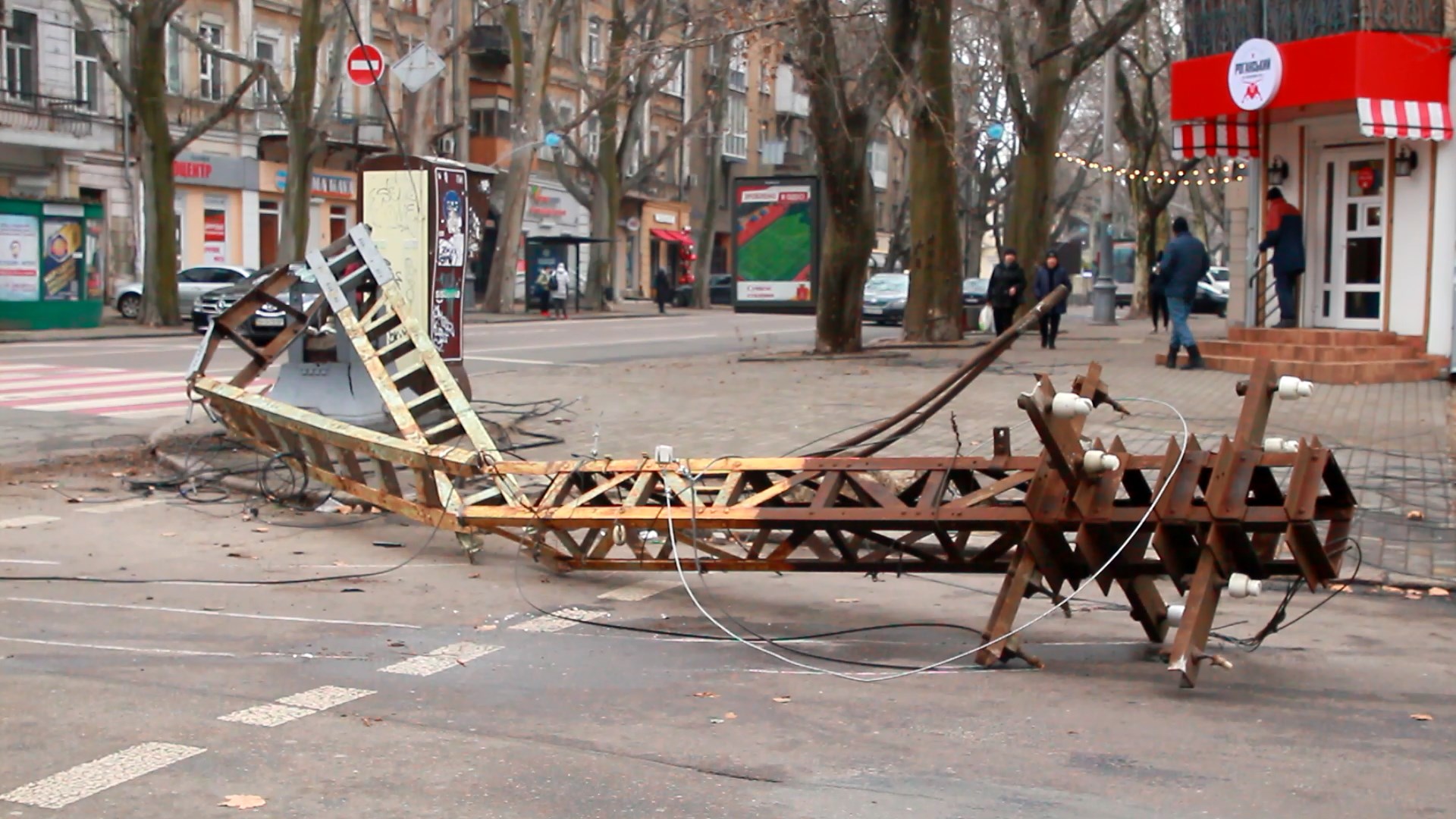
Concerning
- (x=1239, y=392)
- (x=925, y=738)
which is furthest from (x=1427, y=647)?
(x=925, y=738)

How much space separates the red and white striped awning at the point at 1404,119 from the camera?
699 inches

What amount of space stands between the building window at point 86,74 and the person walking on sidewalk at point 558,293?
13.3 metres

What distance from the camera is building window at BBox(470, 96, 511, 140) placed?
56031 millimetres

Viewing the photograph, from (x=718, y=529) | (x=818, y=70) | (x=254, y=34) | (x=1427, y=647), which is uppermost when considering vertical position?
(x=254, y=34)

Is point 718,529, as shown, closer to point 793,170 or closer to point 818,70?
point 818,70

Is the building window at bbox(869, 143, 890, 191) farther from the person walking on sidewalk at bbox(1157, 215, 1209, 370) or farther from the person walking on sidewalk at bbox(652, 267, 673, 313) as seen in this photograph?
the person walking on sidewalk at bbox(1157, 215, 1209, 370)

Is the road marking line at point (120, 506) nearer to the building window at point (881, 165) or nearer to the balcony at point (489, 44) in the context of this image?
the balcony at point (489, 44)

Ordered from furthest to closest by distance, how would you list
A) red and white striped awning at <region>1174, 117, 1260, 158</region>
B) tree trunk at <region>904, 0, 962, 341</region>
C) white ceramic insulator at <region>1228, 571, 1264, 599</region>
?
1. tree trunk at <region>904, 0, 962, 341</region>
2. red and white striped awning at <region>1174, 117, 1260, 158</region>
3. white ceramic insulator at <region>1228, 571, 1264, 599</region>

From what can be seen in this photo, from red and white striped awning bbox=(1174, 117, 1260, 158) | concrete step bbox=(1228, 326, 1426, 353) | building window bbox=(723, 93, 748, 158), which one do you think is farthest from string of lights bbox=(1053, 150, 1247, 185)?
building window bbox=(723, 93, 748, 158)

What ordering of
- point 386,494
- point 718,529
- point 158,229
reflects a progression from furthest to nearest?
point 158,229
point 386,494
point 718,529

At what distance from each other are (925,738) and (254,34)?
148 ft

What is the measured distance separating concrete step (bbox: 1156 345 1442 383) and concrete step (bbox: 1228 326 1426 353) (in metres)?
0.35

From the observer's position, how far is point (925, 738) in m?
5.02

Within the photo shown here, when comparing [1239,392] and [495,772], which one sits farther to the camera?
[1239,392]
